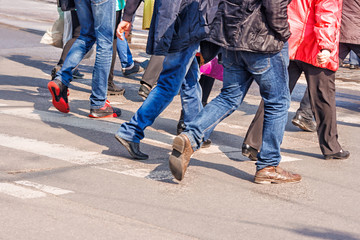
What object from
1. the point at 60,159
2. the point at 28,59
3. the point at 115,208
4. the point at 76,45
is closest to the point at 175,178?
the point at 115,208

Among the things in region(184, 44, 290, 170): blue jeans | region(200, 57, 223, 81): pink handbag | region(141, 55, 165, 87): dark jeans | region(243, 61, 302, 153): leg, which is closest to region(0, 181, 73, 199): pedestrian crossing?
region(184, 44, 290, 170): blue jeans

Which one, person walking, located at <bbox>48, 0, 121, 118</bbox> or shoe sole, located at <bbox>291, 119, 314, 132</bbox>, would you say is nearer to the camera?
person walking, located at <bbox>48, 0, 121, 118</bbox>

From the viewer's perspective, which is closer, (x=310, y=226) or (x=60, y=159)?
(x=310, y=226)

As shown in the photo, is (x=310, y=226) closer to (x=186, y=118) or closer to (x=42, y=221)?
(x=42, y=221)

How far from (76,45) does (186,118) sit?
1748 millimetres

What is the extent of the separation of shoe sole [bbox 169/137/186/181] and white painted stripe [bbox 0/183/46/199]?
0.91m

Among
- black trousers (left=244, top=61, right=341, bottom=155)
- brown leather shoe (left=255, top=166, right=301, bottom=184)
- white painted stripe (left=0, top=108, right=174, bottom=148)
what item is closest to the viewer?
brown leather shoe (left=255, top=166, right=301, bottom=184)

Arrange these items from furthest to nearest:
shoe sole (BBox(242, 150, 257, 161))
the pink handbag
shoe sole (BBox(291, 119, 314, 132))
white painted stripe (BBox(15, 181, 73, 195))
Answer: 1. shoe sole (BBox(291, 119, 314, 132))
2. the pink handbag
3. shoe sole (BBox(242, 150, 257, 161))
4. white painted stripe (BBox(15, 181, 73, 195))

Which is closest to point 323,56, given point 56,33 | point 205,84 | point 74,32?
point 205,84

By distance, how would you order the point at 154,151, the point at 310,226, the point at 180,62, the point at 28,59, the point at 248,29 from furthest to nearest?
the point at 28,59
the point at 154,151
the point at 180,62
the point at 248,29
the point at 310,226

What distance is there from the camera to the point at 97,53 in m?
7.11

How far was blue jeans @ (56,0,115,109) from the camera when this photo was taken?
6961mm

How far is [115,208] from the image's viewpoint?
4.36 metres

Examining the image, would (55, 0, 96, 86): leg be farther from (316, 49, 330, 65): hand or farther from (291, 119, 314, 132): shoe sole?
(316, 49, 330, 65): hand
